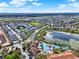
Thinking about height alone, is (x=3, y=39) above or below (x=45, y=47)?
above

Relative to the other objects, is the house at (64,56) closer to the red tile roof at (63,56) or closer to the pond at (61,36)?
the red tile roof at (63,56)

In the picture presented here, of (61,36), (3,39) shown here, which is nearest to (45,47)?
(61,36)

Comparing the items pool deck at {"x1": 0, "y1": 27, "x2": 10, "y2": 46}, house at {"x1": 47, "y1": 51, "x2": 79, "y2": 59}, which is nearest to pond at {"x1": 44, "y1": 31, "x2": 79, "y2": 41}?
house at {"x1": 47, "y1": 51, "x2": 79, "y2": 59}

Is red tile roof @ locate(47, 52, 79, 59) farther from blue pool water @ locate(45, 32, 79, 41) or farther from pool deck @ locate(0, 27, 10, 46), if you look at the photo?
pool deck @ locate(0, 27, 10, 46)

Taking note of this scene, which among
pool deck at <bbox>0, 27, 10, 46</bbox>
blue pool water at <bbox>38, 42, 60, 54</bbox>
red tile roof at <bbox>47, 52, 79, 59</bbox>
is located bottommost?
red tile roof at <bbox>47, 52, 79, 59</bbox>

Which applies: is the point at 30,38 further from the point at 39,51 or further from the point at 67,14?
the point at 67,14

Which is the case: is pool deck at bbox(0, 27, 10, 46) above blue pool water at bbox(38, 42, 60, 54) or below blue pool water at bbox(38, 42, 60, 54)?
above

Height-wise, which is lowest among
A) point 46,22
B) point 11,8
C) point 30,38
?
point 30,38

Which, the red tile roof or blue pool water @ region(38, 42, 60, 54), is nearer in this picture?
the red tile roof

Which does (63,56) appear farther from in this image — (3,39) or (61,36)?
(3,39)

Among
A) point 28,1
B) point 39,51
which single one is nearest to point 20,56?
point 39,51

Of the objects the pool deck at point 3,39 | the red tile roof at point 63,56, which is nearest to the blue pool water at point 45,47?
the red tile roof at point 63,56
